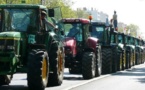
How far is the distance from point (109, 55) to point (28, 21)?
10.2 metres

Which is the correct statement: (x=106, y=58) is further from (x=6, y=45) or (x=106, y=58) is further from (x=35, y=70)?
(x=35, y=70)

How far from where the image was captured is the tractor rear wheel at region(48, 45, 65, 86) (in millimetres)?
15768

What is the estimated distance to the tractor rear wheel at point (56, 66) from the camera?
51.7 ft

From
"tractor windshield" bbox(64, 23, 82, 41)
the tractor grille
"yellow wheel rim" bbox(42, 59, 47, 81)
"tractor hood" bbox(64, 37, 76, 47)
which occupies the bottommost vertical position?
"yellow wheel rim" bbox(42, 59, 47, 81)

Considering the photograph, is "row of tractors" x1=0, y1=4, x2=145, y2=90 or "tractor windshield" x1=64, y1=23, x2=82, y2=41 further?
"tractor windshield" x1=64, y1=23, x2=82, y2=41

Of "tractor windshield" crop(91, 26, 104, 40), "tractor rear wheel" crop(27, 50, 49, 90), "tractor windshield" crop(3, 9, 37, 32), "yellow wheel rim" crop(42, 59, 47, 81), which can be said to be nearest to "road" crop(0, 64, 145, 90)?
"yellow wheel rim" crop(42, 59, 47, 81)

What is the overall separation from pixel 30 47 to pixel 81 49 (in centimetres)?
695

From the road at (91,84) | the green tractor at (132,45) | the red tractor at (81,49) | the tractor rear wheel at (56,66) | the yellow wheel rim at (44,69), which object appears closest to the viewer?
the yellow wheel rim at (44,69)

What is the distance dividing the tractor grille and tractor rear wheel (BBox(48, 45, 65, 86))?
2.10 metres

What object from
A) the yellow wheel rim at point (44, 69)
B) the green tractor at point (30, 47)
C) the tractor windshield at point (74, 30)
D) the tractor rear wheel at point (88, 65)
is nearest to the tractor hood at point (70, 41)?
the tractor windshield at point (74, 30)

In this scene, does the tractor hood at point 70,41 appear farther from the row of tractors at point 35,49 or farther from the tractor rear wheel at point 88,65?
the tractor rear wheel at point 88,65

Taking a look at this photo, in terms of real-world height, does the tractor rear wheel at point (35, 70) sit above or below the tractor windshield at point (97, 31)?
below

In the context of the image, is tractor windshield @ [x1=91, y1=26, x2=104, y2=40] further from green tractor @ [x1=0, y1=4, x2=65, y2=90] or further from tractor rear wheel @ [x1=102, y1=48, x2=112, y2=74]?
green tractor @ [x1=0, y1=4, x2=65, y2=90]

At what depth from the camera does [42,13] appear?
50.4 feet
